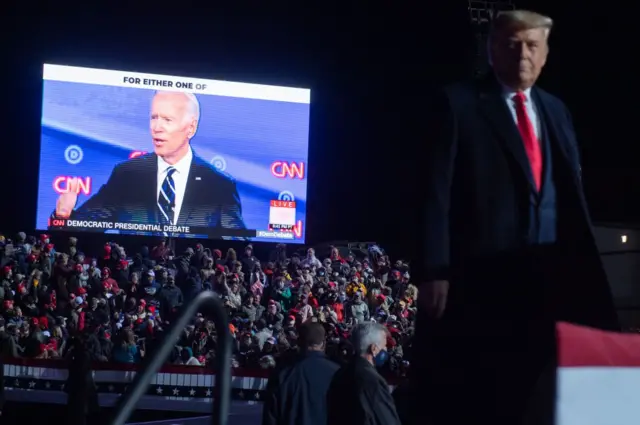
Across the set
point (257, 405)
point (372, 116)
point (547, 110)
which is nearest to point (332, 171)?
point (372, 116)

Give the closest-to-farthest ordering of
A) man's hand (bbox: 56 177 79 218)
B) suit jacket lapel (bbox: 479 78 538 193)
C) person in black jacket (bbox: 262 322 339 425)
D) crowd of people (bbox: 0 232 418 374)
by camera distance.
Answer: suit jacket lapel (bbox: 479 78 538 193) < person in black jacket (bbox: 262 322 339 425) < crowd of people (bbox: 0 232 418 374) < man's hand (bbox: 56 177 79 218)

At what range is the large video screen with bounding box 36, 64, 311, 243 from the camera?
17469 mm

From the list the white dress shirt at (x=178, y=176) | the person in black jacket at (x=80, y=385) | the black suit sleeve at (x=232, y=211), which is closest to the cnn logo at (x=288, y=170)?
the black suit sleeve at (x=232, y=211)

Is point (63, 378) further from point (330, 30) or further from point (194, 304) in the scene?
point (330, 30)

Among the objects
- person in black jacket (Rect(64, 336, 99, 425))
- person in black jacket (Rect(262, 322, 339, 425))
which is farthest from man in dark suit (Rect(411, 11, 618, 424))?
person in black jacket (Rect(64, 336, 99, 425))

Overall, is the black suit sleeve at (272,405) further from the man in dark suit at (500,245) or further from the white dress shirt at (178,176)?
the white dress shirt at (178,176)

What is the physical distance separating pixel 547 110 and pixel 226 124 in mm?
15897

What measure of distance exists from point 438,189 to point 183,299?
39.3 ft

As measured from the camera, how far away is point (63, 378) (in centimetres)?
1034

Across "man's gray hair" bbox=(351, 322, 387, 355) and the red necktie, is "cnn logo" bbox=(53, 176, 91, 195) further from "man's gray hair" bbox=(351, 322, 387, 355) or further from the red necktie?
the red necktie

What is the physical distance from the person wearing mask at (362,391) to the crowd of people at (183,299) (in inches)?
281

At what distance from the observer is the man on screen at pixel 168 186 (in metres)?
17.6

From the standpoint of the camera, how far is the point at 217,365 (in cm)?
199

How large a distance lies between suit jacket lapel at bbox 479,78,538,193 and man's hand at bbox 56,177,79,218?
1580 cm
